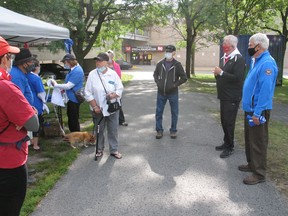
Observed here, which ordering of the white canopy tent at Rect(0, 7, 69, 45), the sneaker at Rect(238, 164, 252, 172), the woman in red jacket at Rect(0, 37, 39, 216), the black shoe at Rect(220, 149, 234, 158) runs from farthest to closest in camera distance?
the black shoe at Rect(220, 149, 234, 158) < the white canopy tent at Rect(0, 7, 69, 45) < the sneaker at Rect(238, 164, 252, 172) < the woman in red jacket at Rect(0, 37, 39, 216)

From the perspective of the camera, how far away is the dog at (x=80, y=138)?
604 centimetres

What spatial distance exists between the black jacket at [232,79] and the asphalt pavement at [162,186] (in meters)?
1.10

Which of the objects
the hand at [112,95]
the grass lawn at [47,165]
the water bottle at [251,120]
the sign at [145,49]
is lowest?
the grass lawn at [47,165]

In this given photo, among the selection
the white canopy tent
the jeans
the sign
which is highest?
the sign

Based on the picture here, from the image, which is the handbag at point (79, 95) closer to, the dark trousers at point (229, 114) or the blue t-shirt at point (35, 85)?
the blue t-shirt at point (35, 85)

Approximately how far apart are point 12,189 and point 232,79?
3.92m

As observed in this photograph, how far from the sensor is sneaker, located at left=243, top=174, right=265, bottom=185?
14.3ft

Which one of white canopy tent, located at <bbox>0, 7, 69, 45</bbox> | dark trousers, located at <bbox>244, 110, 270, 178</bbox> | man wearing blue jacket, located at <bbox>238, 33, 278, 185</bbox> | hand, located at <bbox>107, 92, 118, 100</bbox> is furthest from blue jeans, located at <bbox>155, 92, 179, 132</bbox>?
white canopy tent, located at <bbox>0, 7, 69, 45</bbox>

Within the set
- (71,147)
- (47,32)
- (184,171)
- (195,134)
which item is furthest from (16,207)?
(195,134)

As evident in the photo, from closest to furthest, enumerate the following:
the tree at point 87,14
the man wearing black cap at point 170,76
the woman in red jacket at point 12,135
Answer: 1. the woman in red jacket at point 12,135
2. the man wearing black cap at point 170,76
3. the tree at point 87,14

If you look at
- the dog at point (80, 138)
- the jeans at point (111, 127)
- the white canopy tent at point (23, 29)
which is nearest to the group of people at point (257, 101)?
the jeans at point (111, 127)

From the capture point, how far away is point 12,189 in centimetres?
236

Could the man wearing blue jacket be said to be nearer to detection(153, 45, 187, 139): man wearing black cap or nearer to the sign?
detection(153, 45, 187, 139): man wearing black cap

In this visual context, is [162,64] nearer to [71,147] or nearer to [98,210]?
[71,147]
